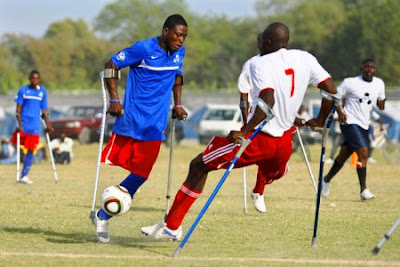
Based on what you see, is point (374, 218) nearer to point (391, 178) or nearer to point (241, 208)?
point (241, 208)

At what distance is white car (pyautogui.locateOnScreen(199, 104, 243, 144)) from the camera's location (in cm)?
4106

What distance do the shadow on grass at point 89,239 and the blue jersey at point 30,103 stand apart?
858cm

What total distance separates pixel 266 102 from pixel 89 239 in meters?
2.60

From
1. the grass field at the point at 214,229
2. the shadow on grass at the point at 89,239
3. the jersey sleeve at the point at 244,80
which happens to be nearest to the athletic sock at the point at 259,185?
the grass field at the point at 214,229

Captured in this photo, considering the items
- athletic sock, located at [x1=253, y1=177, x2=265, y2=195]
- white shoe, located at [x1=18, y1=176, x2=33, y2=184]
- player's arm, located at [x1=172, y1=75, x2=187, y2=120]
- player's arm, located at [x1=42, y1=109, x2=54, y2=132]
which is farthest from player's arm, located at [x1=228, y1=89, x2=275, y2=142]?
white shoe, located at [x1=18, y1=176, x2=33, y2=184]

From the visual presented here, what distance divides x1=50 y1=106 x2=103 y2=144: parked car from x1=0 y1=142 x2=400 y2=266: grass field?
2002 centimetres

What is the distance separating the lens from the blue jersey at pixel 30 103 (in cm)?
1948

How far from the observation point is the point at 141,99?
1018 centimetres

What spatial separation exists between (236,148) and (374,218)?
441 cm

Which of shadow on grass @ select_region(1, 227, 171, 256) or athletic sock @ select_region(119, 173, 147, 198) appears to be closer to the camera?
shadow on grass @ select_region(1, 227, 171, 256)

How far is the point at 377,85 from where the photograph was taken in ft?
54.9

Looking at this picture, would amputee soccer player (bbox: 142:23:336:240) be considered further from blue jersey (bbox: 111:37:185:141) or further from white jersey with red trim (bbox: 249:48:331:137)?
blue jersey (bbox: 111:37:185:141)

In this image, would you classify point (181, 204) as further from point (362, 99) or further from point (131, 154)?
point (362, 99)

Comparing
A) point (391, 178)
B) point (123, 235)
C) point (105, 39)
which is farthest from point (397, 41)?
point (123, 235)
